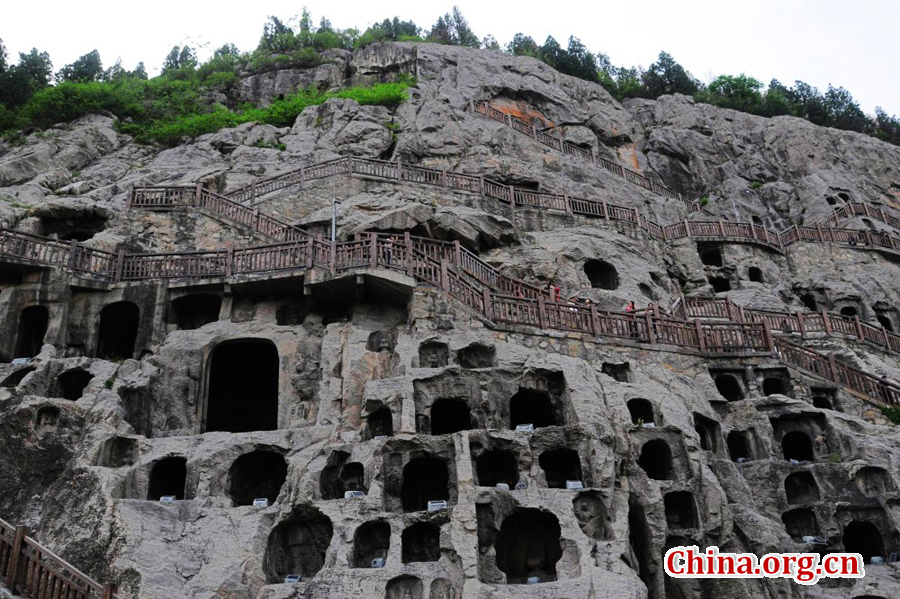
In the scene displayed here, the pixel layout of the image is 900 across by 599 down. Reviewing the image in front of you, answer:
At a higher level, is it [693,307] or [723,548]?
[693,307]

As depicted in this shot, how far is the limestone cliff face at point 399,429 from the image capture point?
14.9 metres

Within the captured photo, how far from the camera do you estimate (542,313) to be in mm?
20594

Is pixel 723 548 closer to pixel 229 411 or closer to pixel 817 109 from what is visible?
pixel 229 411

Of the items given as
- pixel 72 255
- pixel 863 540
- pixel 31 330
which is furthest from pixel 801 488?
pixel 31 330

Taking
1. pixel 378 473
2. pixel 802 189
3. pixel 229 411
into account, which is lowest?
pixel 378 473

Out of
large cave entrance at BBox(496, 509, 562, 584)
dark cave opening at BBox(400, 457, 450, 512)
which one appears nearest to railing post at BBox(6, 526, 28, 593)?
dark cave opening at BBox(400, 457, 450, 512)

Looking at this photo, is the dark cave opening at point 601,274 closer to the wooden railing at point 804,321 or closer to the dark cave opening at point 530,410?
the wooden railing at point 804,321

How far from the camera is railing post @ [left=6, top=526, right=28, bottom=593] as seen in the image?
1200 cm

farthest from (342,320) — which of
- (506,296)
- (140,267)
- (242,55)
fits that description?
(242,55)

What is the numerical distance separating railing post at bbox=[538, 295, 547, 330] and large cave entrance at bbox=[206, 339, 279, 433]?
26.4ft

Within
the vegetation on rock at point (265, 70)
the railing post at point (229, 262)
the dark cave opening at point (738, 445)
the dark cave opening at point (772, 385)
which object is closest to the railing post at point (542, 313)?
the dark cave opening at point (738, 445)

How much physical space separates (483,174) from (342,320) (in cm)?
1477

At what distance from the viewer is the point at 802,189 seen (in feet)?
149

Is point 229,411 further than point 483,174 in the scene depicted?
No
